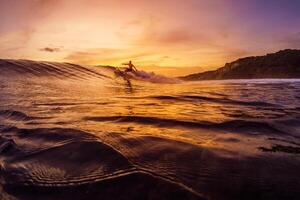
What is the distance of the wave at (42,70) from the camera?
1216cm

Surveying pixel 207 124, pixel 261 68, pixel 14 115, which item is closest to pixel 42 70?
pixel 14 115

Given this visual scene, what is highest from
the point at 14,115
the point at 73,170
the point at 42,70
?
the point at 42,70

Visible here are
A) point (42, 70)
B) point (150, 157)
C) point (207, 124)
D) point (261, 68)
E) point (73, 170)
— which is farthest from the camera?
point (261, 68)

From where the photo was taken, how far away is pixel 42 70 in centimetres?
1296

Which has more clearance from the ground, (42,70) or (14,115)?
(42,70)

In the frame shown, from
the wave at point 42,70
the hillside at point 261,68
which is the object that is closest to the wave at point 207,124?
the wave at point 42,70

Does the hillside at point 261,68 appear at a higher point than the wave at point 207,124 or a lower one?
higher

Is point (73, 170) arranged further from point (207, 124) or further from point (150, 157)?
point (207, 124)

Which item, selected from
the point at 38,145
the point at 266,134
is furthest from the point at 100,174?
the point at 266,134

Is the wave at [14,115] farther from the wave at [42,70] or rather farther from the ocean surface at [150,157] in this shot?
the wave at [42,70]

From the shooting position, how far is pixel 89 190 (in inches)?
54.2

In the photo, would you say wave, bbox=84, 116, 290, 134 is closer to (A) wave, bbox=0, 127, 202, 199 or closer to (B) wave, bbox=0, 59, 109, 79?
(A) wave, bbox=0, 127, 202, 199

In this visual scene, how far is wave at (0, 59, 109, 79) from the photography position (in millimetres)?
12156

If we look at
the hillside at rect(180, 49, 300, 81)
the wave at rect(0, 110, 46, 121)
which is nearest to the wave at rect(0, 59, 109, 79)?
the wave at rect(0, 110, 46, 121)
